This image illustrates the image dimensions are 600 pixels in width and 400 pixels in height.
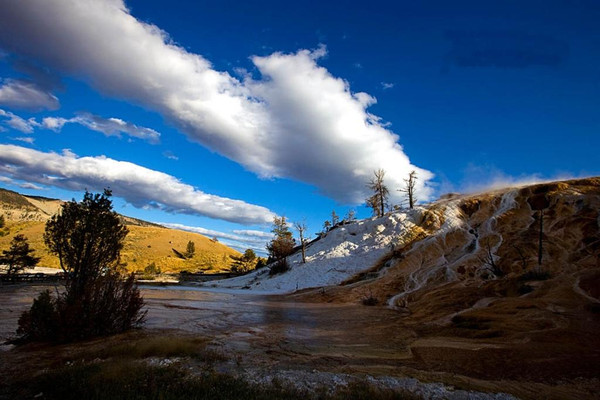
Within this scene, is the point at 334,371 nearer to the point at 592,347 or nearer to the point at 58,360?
the point at 58,360

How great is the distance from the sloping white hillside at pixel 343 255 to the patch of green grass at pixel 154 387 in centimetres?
3456

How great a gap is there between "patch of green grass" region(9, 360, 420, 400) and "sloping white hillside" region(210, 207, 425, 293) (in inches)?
1361

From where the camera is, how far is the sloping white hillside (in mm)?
42625

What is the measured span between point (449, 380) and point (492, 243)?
32925mm

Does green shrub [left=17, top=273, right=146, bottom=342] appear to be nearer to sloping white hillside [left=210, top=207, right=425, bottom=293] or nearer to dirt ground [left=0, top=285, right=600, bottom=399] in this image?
dirt ground [left=0, top=285, right=600, bottom=399]

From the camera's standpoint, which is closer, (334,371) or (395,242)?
(334,371)

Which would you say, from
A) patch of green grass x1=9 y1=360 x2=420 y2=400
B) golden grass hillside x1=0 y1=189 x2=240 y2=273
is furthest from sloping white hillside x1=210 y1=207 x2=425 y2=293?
golden grass hillside x1=0 y1=189 x2=240 y2=273

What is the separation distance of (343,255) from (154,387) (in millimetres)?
42450

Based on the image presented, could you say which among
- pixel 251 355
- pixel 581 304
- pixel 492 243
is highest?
pixel 492 243

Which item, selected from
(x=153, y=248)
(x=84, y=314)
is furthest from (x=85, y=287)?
(x=153, y=248)

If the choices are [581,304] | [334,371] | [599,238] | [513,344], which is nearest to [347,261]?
[599,238]

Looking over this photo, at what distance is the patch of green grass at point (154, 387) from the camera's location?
17.5ft

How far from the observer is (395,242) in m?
44.6

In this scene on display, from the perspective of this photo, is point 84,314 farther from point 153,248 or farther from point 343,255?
point 153,248
